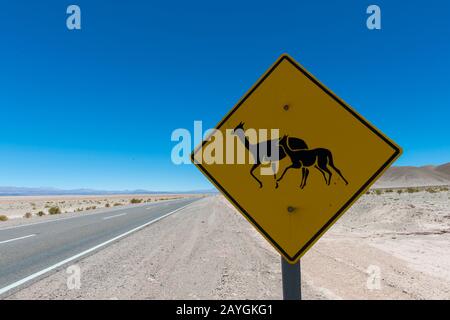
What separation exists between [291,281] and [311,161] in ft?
2.22

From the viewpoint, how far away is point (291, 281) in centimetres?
175

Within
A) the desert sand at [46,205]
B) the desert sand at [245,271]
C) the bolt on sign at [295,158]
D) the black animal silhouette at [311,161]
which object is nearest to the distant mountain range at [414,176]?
the desert sand at [46,205]

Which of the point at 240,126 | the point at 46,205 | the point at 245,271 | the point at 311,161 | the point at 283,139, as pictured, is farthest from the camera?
the point at 46,205

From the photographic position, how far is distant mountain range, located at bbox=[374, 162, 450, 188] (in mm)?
134175

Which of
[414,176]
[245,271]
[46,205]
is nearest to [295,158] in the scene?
[245,271]

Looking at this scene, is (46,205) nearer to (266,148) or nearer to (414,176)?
(266,148)

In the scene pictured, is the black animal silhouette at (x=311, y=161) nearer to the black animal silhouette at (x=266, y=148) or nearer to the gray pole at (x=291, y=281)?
the black animal silhouette at (x=266, y=148)

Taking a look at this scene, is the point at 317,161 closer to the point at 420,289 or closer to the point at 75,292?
the point at 420,289

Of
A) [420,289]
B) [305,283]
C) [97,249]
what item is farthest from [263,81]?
[97,249]

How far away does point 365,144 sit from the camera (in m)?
1.77

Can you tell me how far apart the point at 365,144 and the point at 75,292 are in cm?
460

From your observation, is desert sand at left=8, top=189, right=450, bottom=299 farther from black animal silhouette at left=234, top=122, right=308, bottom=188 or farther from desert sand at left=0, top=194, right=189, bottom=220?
desert sand at left=0, top=194, right=189, bottom=220

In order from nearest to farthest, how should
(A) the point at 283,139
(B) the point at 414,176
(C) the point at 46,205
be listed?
(A) the point at 283,139 → (C) the point at 46,205 → (B) the point at 414,176

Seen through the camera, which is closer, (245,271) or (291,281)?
(291,281)
